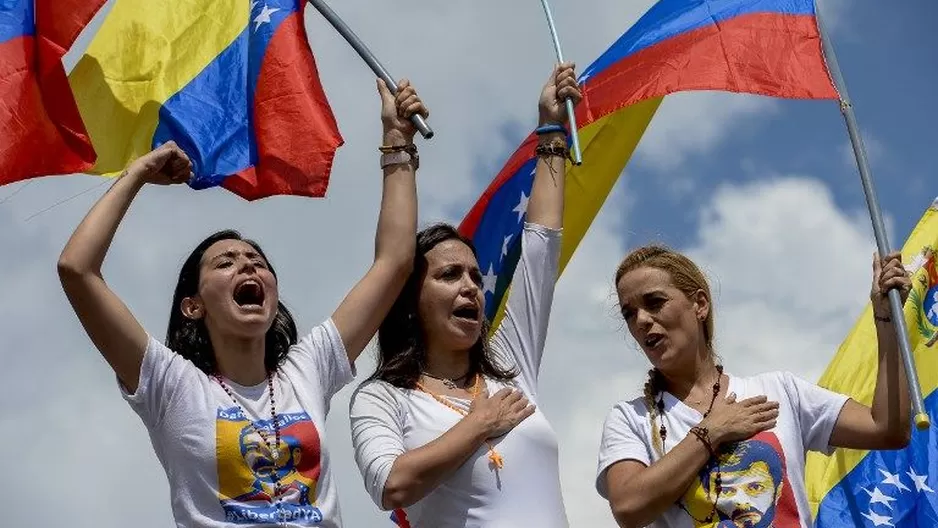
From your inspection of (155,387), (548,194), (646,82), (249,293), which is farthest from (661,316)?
(155,387)

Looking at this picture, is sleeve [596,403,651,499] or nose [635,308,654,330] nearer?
sleeve [596,403,651,499]

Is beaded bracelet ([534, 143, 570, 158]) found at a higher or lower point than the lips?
higher

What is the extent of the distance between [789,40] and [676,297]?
1886 millimetres

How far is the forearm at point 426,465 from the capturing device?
5.70 metres

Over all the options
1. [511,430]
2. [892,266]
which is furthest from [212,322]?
[892,266]

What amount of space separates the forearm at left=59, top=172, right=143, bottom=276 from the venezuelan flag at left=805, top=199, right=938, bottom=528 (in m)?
5.05

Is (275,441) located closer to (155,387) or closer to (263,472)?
(263,472)

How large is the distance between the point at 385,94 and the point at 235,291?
1.44 m

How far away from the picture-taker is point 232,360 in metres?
6.05

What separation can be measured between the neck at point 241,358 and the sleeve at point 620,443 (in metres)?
1.51

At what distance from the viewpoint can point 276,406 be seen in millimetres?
5820

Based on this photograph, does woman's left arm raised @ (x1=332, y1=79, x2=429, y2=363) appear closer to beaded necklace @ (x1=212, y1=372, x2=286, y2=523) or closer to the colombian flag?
the colombian flag

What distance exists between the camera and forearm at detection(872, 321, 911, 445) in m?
6.27

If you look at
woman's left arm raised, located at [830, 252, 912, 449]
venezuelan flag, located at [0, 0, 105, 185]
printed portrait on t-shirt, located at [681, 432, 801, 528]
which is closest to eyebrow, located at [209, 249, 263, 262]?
venezuelan flag, located at [0, 0, 105, 185]
